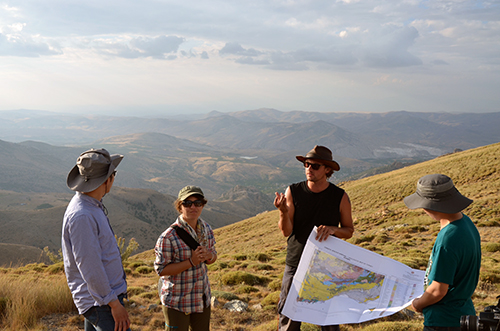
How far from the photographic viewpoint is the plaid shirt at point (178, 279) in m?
3.83

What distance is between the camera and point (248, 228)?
5328 centimetres

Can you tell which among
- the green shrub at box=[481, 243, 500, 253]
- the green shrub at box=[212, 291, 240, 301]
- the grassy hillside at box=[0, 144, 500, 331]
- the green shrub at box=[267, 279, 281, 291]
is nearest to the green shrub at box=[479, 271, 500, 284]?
the grassy hillside at box=[0, 144, 500, 331]

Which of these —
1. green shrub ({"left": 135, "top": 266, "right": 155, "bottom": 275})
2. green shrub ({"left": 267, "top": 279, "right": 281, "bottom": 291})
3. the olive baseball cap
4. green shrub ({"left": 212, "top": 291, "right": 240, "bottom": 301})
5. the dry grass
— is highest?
the olive baseball cap

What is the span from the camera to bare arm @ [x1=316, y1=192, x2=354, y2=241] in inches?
155

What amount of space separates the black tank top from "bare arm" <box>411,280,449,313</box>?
1444 millimetres

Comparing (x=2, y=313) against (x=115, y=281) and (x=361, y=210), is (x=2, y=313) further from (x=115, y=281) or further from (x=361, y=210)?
(x=361, y=210)

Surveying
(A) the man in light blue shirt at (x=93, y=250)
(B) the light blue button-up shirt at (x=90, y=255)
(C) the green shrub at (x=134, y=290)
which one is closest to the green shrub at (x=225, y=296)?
(C) the green shrub at (x=134, y=290)

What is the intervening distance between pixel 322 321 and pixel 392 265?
40.0 inches

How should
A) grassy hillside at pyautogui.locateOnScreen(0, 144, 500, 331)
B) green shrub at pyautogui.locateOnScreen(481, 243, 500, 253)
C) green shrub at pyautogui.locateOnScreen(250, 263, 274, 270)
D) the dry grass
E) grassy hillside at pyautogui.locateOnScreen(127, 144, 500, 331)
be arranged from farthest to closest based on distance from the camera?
green shrub at pyautogui.locateOnScreen(250, 263, 274, 270) < green shrub at pyautogui.locateOnScreen(481, 243, 500, 253) < grassy hillside at pyautogui.locateOnScreen(127, 144, 500, 331) < grassy hillside at pyautogui.locateOnScreen(0, 144, 500, 331) < the dry grass

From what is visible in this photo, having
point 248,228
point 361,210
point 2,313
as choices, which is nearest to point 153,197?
point 248,228

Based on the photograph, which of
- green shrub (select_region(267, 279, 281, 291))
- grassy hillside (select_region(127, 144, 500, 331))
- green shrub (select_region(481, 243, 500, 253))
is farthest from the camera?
green shrub (select_region(481, 243, 500, 253))

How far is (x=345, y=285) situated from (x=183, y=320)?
2.01m

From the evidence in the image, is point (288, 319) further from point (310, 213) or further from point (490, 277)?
point (490, 277)

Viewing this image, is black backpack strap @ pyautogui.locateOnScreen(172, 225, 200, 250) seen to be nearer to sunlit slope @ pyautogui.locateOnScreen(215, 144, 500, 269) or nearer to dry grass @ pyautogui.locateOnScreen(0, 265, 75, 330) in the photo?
dry grass @ pyautogui.locateOnScreen(0, 265, 75, 330)
